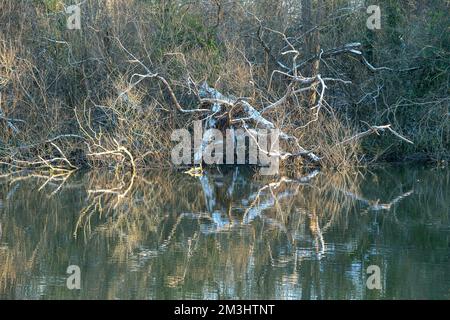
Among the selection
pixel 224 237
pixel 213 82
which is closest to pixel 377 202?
pixel 224 237

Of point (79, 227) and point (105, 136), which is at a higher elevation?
point (105, 136)

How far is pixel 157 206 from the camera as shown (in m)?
15.2

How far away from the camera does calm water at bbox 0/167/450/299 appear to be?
9.07 meters

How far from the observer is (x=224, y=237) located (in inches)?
470

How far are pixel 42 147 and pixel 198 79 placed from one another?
4.40 meters

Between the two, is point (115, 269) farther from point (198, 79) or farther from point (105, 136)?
point (198, 79)

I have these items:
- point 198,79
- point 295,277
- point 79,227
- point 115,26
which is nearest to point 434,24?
point 198,79

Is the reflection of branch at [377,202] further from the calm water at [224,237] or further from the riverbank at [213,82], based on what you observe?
the riverbank at [213,82]

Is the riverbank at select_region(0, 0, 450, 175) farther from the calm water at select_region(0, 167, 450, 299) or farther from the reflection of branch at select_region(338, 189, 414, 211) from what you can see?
the reflection of branch at select_region(338, 189, 414, 211)

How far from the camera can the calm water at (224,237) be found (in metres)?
9.07

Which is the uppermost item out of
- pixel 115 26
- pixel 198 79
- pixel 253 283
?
pixel 115 26

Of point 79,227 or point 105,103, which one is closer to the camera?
point 79,227

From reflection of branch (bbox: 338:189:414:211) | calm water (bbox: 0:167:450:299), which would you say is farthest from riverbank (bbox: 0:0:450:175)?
reflection of branch (bbox: 338:189:414:211)

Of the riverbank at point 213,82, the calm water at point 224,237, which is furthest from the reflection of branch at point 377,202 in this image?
the riverbank at point 213,82
